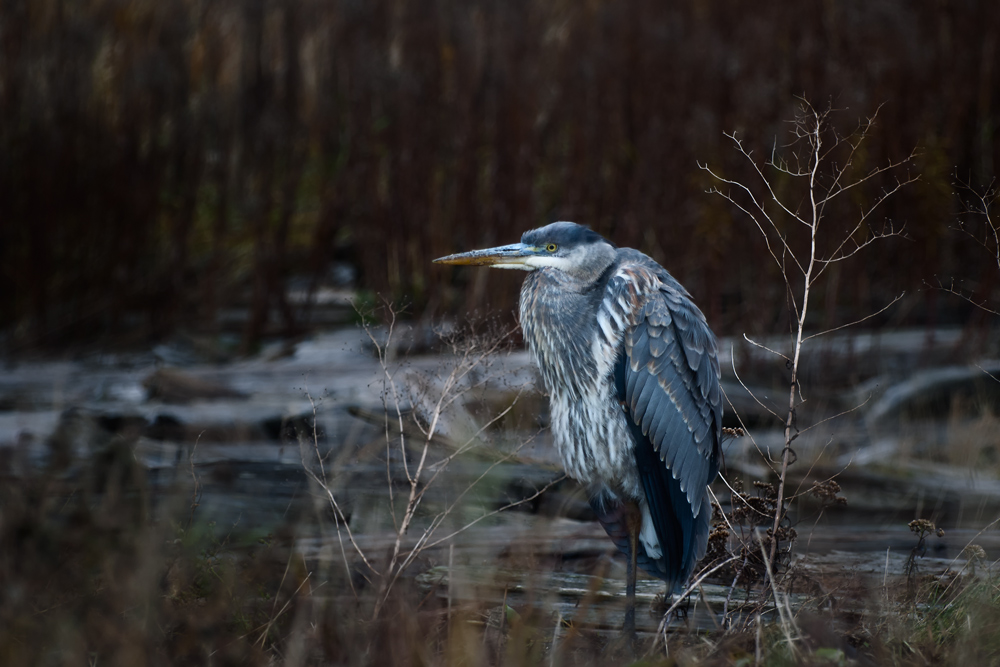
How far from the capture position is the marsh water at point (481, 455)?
3.21 m

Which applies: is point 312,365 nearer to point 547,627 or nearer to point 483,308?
point 483,308

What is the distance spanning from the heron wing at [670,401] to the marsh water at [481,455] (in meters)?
0.19

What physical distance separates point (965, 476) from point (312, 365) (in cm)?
326

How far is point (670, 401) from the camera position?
3.05 m

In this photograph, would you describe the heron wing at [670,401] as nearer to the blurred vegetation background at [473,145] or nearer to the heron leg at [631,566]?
the heron leg at [631,566]

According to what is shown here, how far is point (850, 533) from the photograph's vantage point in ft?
12.1

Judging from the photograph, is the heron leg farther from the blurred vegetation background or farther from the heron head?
the blurred vegetation background

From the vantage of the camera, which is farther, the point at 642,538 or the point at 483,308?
the point at 483,308

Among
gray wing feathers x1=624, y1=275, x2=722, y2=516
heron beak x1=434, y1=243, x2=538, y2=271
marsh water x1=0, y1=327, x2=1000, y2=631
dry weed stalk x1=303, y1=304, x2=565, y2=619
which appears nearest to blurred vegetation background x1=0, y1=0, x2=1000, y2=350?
marsh water x1=0, y1=327, x2=1000, y2=631

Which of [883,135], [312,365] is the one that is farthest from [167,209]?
[883,135]

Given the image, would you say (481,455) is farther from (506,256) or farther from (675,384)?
(675,384)

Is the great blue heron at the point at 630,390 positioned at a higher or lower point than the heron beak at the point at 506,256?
lower

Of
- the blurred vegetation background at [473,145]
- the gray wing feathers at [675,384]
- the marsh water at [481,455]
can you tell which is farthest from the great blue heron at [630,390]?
the blurred vegetation background at [473,145]

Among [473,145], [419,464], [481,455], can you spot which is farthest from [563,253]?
[473,145]
